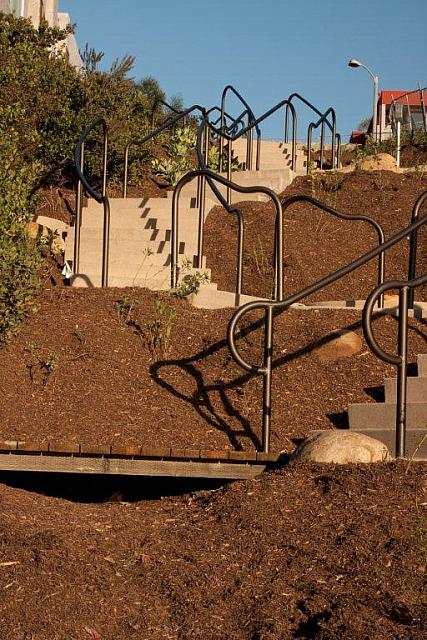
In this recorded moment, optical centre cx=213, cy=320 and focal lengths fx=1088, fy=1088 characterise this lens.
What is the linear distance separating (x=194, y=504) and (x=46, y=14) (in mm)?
21438

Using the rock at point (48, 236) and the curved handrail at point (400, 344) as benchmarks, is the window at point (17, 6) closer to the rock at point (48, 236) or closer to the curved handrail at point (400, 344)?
the rock at point (48, 236)

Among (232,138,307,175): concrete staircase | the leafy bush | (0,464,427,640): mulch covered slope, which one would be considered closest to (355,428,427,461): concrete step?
(0,464,427,640): mulch covered slope

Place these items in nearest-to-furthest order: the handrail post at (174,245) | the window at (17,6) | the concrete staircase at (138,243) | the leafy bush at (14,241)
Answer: the leafy bush at (14,241)
the handrail post at (174,245)
the concrete staircase at (138,243)
the window at (17,6)

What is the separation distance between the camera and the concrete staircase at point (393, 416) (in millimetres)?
6551

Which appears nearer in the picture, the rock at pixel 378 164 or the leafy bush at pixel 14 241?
the leafy bush at pixel 14 241

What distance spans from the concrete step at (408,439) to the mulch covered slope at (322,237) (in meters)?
4.53

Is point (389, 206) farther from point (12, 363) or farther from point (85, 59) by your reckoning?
point (85, 59)

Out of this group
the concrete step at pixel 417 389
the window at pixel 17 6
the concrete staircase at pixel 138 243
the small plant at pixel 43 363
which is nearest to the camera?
the concrete step at pixel 417 389

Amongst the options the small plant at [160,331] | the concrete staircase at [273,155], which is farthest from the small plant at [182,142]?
the small plant at [160,331]

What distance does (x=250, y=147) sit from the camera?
16797mm

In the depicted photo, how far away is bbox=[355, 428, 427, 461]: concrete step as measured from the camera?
21.2 feet

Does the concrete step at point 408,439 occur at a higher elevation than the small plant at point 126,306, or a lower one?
lower

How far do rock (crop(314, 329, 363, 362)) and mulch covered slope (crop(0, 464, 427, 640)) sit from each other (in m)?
2.35

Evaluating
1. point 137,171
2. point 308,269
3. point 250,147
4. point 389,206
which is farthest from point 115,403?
point 250,147
